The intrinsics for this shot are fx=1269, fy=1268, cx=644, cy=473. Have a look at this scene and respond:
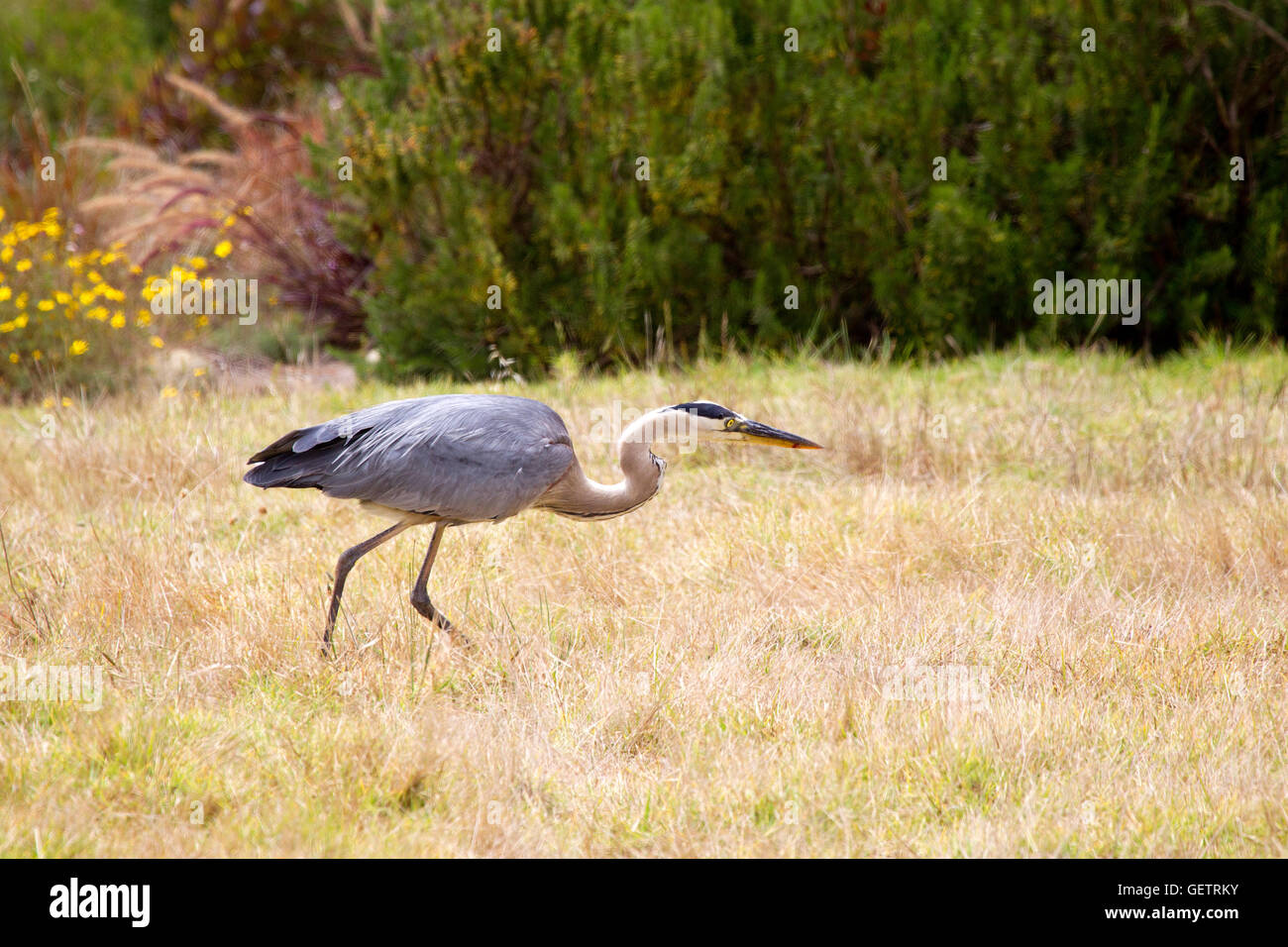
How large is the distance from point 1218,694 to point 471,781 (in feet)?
8.32

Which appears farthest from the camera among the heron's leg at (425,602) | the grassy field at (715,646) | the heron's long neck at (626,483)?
the heron's long neck at (626,483)

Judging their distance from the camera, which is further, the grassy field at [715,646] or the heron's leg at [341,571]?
the heron's leg at [341,571]

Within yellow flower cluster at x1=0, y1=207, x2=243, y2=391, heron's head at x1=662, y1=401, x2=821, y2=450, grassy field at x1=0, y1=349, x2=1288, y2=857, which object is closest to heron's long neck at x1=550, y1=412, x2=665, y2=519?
heron's head at x1=662, y1=401, x2=821, y2=450

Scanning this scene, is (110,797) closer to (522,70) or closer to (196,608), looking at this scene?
(196,608)

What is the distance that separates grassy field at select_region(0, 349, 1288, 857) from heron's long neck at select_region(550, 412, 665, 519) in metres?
0.46

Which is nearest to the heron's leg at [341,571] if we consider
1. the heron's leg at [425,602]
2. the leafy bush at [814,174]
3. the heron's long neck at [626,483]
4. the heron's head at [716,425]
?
the heron's leg at [425,602]

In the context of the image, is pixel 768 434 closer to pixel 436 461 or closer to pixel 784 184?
pixel 436 461

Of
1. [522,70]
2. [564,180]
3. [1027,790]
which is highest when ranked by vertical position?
[522,70]

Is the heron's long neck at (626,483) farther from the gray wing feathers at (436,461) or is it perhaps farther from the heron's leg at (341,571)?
the heron's leg at (341,571)

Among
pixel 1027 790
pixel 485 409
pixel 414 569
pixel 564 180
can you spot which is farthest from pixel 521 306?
pixel 1027 790

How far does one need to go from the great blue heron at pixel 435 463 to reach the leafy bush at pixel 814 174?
4.44m

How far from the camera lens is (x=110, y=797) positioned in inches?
144

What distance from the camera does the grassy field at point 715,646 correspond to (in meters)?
3.62

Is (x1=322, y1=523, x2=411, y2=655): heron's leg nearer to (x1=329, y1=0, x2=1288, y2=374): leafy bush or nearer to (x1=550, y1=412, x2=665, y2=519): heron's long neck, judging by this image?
(x1=550, y1=412, x2=665, y2=519): heron's long neck
